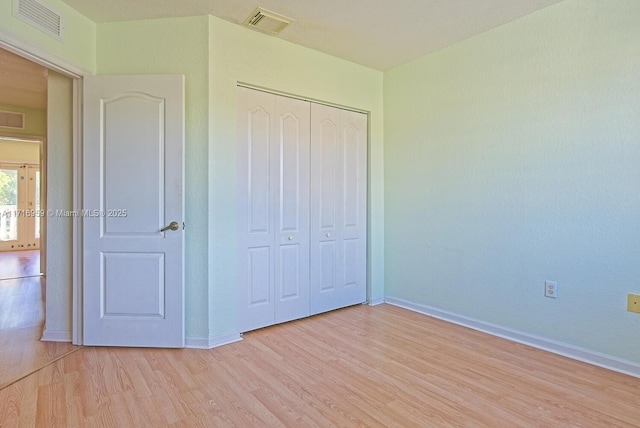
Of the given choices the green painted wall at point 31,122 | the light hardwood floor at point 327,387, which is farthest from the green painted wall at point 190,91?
the green painted wall at point 31,122

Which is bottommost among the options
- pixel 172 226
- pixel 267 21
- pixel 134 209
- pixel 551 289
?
pixel 551 289

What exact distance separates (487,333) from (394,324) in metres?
0.75

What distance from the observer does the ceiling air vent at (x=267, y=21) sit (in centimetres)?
253

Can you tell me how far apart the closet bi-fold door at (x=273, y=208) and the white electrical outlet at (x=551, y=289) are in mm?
1908

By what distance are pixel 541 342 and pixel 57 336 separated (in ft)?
11.9

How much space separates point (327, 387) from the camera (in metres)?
2.05

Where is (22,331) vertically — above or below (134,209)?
below

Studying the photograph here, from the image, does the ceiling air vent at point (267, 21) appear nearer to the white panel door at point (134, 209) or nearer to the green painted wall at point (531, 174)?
the white panel door at point (134, 209)

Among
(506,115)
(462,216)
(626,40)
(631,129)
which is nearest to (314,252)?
(462,216)

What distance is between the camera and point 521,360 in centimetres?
240

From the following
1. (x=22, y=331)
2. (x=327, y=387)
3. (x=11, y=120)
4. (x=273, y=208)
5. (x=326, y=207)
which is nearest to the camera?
(x=327, y=387)

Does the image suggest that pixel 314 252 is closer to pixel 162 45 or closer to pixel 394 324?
pixel 394 324

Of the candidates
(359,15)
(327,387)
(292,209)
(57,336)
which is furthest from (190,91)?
(327,387)

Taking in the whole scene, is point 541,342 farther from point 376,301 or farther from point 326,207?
point 326,207
